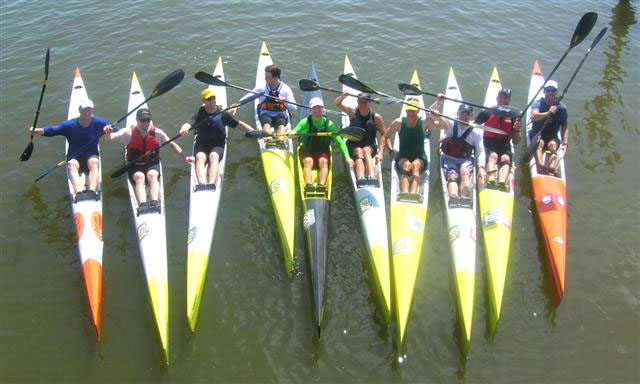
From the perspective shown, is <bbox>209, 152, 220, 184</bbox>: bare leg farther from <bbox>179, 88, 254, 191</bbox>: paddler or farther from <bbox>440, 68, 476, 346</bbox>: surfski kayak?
<bbox>440, 68, 476, 346</bbox>: surfski kayak

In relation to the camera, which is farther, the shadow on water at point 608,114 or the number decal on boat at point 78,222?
the shadow on water at point 608,114

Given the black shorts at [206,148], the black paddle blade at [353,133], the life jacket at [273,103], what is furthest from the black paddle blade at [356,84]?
the black shorts at [206,148]

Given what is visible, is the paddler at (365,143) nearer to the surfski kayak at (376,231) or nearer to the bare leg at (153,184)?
the surfski kayak at (376,231)

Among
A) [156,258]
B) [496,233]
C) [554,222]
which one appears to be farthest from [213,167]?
[554,222]

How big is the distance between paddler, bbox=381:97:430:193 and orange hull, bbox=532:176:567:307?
205 cm

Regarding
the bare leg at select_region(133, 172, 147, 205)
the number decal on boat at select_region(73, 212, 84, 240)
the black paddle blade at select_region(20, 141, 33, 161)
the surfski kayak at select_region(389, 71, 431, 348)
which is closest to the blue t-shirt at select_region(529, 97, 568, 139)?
the surfski kayak at select_region(389, 71, 431, 348)

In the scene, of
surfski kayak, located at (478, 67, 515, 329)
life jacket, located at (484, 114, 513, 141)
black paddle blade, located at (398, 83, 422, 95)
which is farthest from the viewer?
black paddle blade, located at (398, 83, 422, 95)

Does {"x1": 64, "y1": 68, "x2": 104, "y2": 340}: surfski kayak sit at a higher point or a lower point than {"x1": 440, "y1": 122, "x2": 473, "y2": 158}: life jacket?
lower

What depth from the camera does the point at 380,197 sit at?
342 inches

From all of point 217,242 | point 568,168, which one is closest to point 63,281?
point 217,242

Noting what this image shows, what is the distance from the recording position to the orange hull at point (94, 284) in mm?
6977

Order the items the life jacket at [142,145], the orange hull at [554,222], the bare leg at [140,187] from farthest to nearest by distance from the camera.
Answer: the life jacket at [142,145] → the bare leg at [140,187] → the orange hull at [554,222]

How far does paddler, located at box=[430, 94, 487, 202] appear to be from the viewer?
28.9 ft

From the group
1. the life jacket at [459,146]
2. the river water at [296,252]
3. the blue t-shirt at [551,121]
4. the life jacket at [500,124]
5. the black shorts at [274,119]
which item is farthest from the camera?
the black shorts at [274,119]
